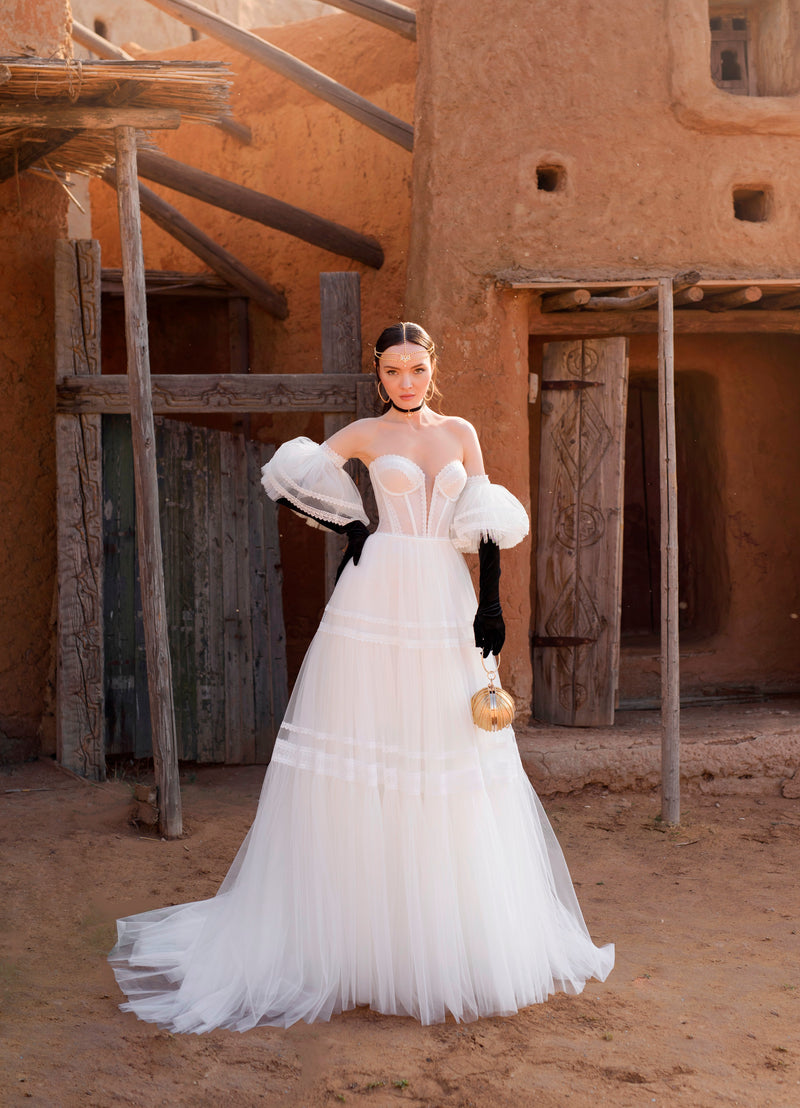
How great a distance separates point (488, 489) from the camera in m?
3.32

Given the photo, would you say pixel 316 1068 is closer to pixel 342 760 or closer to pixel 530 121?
pixel 342 760

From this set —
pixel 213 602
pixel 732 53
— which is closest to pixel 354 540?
pixel 213 602

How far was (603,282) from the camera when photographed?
207 inches

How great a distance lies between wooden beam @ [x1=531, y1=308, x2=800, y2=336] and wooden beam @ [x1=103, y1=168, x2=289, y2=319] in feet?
8.82

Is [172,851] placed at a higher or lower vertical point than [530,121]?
lower

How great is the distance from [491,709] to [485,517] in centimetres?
58

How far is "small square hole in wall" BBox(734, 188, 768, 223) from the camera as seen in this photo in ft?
18.8

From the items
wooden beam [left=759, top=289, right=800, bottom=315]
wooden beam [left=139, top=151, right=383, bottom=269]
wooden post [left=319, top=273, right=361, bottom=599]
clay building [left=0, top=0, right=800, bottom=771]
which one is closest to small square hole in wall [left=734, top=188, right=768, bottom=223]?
clay building [left=0, top=0, right=800, bottom=771]

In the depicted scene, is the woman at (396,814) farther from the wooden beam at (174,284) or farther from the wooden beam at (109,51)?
the wooden beam at (109,51)

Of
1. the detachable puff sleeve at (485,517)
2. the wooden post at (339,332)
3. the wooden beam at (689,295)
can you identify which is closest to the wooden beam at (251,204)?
the wooden post at (339,332)

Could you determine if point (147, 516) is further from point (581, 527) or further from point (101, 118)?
point (581, 527)

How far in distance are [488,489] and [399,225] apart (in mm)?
4876

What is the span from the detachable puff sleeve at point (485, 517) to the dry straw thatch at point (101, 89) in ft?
7.33

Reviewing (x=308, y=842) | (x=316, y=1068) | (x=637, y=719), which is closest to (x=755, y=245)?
(x=637, y=719)
